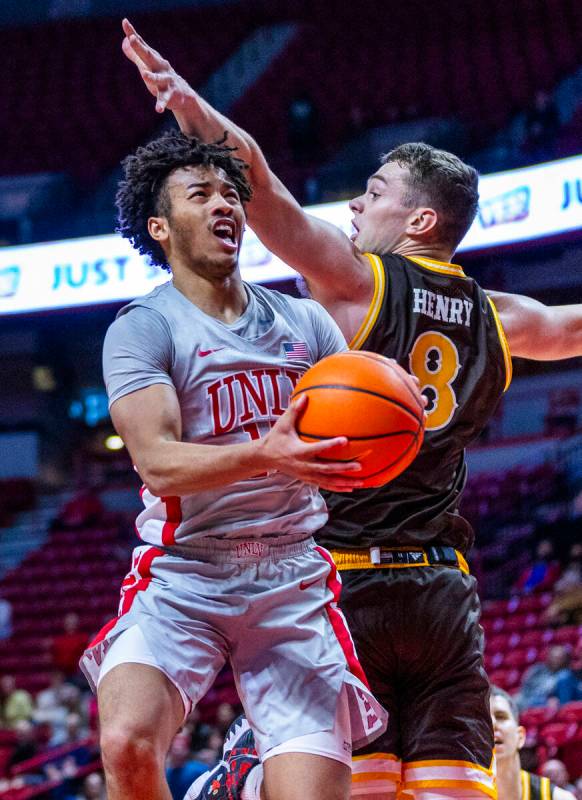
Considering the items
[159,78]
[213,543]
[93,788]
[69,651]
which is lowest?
[93,788]

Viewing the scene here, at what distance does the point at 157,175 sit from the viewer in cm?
321

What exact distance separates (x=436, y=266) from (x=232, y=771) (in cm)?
171

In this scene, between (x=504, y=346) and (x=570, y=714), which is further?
(x=570, y=714)

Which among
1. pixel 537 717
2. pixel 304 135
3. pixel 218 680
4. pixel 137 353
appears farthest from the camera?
pixel 304 135

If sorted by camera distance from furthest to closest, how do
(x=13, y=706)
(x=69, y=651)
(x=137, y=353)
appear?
(x=69, y=651), (x=13, y=706), (x=137, y=353)

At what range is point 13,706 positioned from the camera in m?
12.3

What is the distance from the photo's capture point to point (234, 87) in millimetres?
20938

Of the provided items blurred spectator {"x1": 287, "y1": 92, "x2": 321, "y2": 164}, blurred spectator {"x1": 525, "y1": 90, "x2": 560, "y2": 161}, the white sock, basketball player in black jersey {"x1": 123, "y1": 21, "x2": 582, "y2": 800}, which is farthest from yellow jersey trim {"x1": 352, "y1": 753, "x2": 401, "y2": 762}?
blurred spectator {"x1": 287, "y1": 92, "x2": 321, "y2": 164}

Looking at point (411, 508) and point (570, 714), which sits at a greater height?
point (411, 508)

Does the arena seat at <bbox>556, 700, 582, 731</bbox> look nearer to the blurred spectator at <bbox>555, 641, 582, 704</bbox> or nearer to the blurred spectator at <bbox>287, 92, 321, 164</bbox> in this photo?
the blurred spectator at <bbox>555, 641, 582, 704</bbox>

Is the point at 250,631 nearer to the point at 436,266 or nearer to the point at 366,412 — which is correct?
the point at 366,412

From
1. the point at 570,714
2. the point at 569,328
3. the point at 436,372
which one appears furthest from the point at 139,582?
the point at 570,714

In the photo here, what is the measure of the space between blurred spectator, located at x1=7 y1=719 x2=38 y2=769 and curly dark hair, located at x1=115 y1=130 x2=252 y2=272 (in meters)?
Answer: 8.45

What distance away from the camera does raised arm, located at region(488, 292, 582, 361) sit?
4051mm
